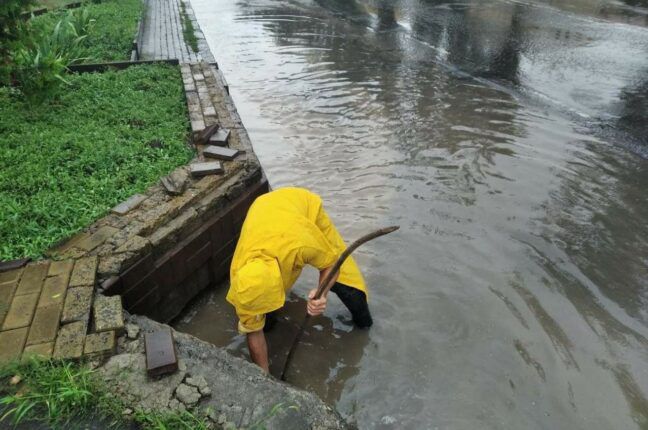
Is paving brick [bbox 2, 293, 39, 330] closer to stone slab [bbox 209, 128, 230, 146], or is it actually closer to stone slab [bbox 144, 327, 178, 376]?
stone slab [bbox 144, 327, 178, 376]

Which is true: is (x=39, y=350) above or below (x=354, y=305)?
above

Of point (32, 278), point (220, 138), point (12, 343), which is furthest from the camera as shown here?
point (220, 138)

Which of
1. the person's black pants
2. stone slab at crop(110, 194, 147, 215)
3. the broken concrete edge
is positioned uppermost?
stone slab at crop(110, 194, 147, 215)

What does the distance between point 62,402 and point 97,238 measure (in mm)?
1469

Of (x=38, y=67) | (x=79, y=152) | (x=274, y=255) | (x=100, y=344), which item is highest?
(x=38, y=67)

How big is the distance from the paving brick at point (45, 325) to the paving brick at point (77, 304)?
5 centimetres

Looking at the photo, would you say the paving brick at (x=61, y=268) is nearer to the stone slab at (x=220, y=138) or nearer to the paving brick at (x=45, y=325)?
the paving brick at (x=45, y=325)

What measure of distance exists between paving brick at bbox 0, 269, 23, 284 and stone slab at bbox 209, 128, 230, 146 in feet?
7.80

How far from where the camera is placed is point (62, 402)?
2488 millimetres

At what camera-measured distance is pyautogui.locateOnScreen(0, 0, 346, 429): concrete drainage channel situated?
260 centimetres

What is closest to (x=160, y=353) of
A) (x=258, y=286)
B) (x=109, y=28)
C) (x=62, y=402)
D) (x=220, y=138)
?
(x=62, y=402)

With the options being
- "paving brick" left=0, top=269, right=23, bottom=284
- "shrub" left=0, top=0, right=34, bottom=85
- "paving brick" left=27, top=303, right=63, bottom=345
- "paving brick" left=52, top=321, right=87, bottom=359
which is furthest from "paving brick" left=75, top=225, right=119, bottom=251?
"shrub" left=0, top=0, right=34, bottom=85

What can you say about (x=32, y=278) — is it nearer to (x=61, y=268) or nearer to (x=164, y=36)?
(x=61, y=268)

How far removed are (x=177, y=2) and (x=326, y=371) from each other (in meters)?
17.4
